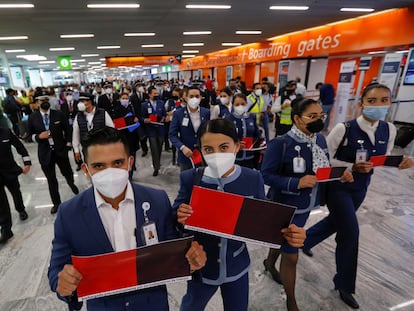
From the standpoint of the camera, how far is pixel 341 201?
2.21 m

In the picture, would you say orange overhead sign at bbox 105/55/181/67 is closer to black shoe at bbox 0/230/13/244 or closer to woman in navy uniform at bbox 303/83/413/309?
black shoe at bbox 0/230/13/244

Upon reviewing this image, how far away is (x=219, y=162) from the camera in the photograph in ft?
4.76

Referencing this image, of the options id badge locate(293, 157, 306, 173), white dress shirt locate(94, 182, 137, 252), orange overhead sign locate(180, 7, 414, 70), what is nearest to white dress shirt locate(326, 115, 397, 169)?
id badge locate(293, 157, 306, 173)

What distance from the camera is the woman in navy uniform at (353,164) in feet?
7.21

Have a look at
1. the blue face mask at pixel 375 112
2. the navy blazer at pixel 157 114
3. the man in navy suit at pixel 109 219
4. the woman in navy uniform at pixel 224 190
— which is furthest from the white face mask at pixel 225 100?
the man in navy suit at pixel 109 219

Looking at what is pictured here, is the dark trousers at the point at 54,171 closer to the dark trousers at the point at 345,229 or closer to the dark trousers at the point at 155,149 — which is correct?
the dark trousers at the point at 155,149

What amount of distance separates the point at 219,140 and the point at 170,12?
7.28 meters

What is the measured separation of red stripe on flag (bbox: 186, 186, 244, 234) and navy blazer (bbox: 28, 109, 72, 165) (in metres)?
3.50

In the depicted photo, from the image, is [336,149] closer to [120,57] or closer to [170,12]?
[170,12]

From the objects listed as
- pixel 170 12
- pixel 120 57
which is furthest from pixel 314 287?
pixel 120 57

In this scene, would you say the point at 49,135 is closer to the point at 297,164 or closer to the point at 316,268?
the point at 297,164

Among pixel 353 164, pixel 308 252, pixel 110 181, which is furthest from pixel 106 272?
pixel 308 252

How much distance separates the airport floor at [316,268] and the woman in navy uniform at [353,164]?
0.95 ft

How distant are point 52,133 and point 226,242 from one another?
3.57 meters
